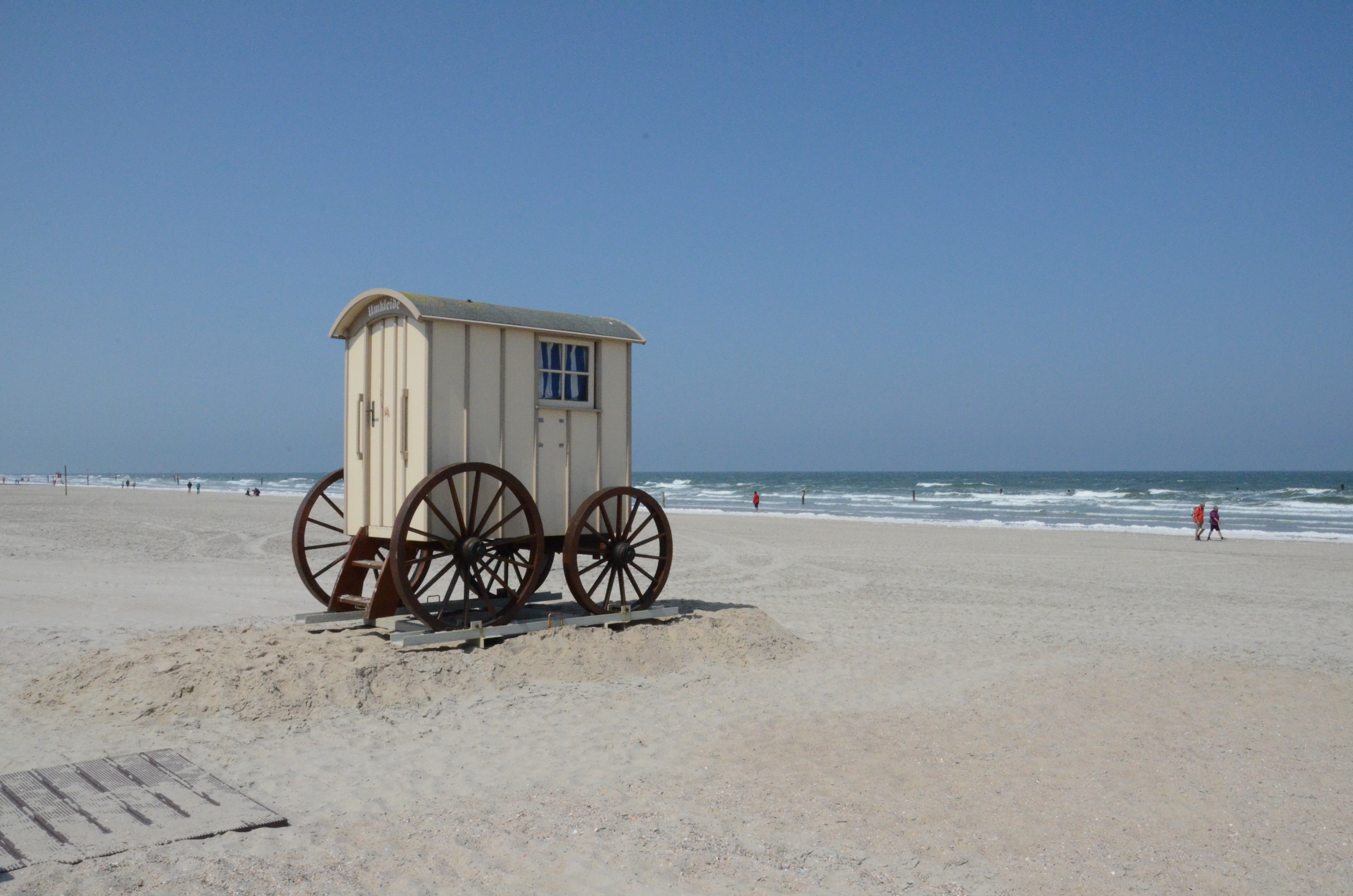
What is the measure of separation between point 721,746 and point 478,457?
368 cm

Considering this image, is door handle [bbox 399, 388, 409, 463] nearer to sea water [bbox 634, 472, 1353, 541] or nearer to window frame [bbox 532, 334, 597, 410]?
window frame [bbox 532, 334, 597, 410]

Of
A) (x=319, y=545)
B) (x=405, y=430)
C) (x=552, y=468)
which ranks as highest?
(x=405, y=430)

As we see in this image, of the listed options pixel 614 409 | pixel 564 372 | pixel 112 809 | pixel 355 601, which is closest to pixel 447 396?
pixel 564 372

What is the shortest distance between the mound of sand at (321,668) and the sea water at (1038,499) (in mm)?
29005

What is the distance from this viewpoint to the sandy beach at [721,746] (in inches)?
180

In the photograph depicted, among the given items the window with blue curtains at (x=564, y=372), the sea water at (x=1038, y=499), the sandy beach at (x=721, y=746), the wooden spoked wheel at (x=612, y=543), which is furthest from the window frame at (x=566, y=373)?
the sea water at (x=1038, y=499)

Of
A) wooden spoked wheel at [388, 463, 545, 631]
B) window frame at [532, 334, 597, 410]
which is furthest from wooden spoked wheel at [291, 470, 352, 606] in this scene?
window frame at [532, 334, 597, 410]

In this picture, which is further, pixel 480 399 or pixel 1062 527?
pixel 1062 527

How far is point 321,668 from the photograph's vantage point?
296 inches

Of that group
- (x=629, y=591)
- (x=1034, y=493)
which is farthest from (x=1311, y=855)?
(x=1034, y=493)

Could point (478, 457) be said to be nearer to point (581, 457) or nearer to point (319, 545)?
point (581, 457)

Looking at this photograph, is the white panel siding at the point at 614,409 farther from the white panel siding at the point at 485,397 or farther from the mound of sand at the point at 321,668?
the mound of sand at the point at 321,668

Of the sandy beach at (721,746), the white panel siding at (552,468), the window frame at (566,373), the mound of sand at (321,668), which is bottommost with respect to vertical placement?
the sandy beach at (721,746)

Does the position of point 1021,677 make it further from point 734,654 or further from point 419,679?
point 419,679
